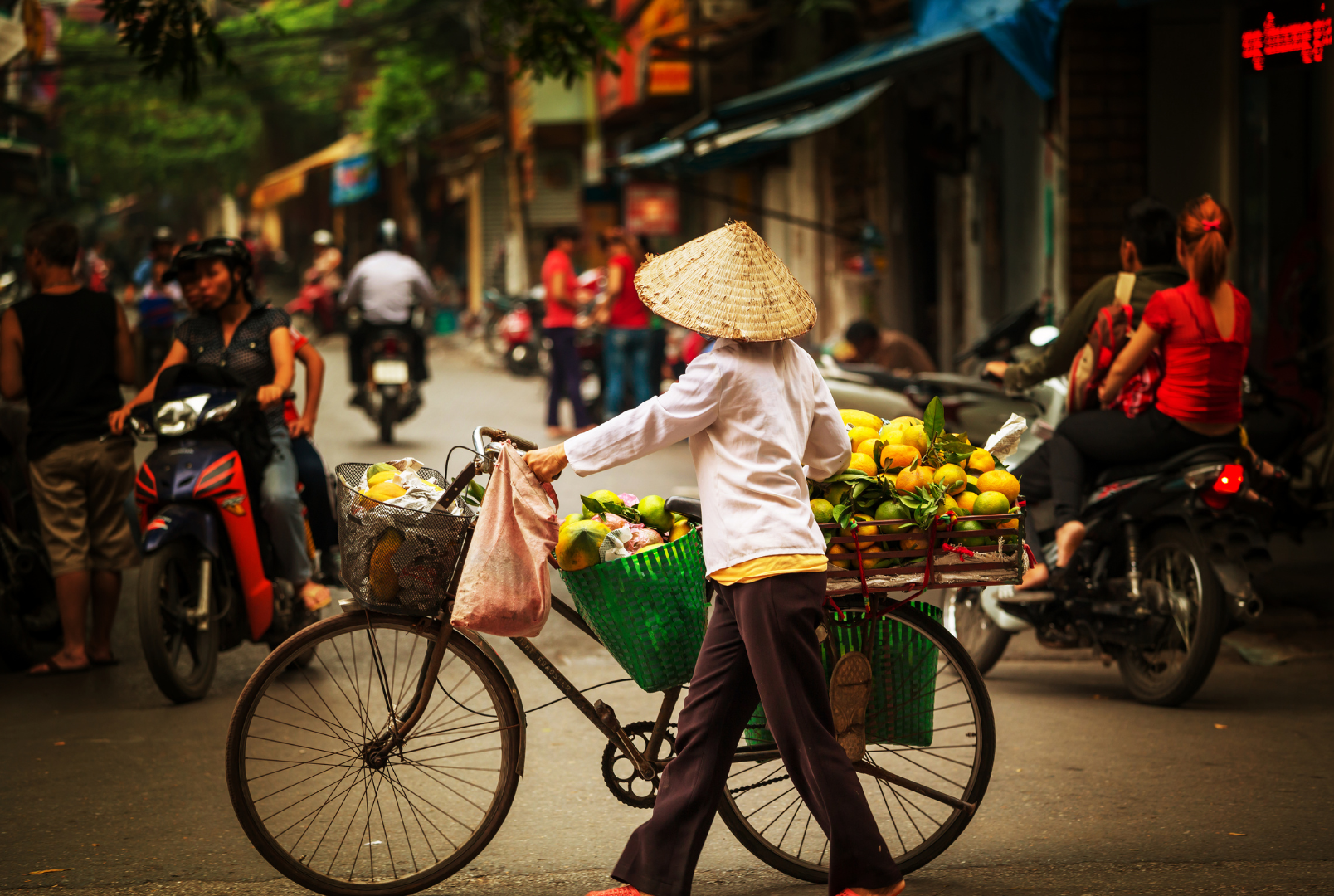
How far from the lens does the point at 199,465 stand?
5.43 meters

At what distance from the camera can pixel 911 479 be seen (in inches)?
142

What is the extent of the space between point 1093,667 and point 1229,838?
2.22 m

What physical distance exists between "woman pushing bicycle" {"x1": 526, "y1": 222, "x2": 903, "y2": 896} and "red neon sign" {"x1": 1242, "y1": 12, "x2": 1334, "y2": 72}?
4243 mm

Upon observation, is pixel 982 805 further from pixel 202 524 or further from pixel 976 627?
pixel 202 524

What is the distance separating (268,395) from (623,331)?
25.2 ft

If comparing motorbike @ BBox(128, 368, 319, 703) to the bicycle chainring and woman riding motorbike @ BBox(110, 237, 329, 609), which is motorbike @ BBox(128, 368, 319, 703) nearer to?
woman riding motorbike @ BBox(110, 237, 329, 609)

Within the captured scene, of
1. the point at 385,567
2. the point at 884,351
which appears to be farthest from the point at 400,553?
the point at 884,351

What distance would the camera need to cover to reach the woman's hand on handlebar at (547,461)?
10.6ft

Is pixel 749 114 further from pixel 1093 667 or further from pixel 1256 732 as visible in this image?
pixel 1256 732

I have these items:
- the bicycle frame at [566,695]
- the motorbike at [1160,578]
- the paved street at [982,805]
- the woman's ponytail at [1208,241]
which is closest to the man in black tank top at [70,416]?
the paved street at [982,805]

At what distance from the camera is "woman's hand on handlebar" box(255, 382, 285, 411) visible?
559 centimetres

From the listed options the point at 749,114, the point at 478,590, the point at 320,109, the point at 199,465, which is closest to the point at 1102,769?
the point at 478,590

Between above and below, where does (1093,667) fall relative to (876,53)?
below

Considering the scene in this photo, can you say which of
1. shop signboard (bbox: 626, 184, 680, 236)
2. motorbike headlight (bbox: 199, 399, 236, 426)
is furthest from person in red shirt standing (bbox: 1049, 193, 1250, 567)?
shop signboard (bbox: 626, 184, 680, 236)
